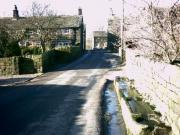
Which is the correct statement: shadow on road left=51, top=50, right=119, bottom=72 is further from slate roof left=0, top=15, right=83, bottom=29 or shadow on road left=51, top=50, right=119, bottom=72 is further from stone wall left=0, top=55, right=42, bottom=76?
slate roof left=0, top=15, right=83, bottom=29

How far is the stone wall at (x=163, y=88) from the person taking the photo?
9.89m

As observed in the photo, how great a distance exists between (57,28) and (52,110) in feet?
166

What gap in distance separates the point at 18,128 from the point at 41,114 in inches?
95.0

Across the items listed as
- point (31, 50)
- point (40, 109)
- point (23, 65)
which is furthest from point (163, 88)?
point (31, 50)

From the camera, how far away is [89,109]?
55.9 ft

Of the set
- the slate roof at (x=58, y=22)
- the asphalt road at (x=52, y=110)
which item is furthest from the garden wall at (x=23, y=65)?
the slate roof at (x=58, y=22)

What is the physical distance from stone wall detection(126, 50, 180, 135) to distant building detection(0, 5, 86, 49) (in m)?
47.0

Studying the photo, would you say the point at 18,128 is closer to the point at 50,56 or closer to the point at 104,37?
the point at 50,56

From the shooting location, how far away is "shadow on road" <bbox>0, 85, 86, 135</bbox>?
13.7 metres

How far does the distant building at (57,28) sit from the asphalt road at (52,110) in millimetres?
38847

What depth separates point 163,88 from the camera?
39.5 feet

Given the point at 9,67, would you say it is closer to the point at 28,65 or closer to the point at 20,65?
the point at 20,65

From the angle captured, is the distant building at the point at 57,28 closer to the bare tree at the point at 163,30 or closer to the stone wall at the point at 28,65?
the stone wall at the point at 28,65

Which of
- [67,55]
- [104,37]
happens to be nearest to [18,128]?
[67,55]
